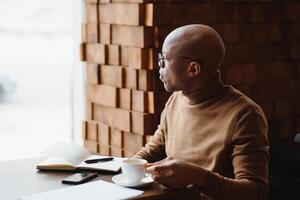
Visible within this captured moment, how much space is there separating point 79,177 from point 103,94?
110 cm

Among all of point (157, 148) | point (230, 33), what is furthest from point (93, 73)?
point (157, 148)


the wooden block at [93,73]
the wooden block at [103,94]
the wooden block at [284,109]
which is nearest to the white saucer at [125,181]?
the wooden block at [103,94]

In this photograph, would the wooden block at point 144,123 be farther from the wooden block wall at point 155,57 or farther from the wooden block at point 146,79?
the wooden block at point 146,79

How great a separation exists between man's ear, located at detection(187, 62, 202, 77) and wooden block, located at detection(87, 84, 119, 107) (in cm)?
89

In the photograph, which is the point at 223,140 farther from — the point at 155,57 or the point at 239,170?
the point at 155,57

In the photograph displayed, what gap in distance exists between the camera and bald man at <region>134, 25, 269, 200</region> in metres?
1.93

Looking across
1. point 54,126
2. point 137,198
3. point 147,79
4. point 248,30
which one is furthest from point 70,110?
point 137,198

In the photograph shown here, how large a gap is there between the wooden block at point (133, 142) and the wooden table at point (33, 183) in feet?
2.34

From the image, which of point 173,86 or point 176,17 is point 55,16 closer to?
point 176,17

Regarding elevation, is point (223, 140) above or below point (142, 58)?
below

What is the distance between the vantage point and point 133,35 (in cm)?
280

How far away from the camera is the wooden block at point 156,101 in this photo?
2.77 meters

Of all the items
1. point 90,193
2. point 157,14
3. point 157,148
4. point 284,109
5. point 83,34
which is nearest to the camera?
point 90,193

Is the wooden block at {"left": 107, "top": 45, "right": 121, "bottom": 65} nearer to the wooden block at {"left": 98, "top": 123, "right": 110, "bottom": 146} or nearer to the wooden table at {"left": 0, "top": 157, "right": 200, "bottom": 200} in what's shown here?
the wooden block at {"left": 98, "top": 123, "right": 110, "bottom": 146}
